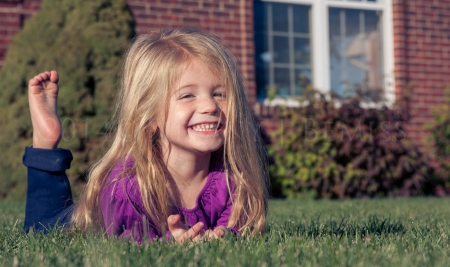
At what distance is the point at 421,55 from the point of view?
9422 mm

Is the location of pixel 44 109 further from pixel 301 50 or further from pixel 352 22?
pixel 352 22

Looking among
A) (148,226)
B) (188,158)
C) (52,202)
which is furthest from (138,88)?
(52,202)

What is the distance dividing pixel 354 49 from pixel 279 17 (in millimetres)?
1297

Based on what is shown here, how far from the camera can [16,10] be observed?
739 cm

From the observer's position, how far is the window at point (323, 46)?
8789mm

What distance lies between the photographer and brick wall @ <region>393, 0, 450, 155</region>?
9.25 meters

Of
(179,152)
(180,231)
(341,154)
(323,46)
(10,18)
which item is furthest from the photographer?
(323,46)

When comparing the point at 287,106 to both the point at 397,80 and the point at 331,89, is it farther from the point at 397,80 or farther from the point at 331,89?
the point at 397,80

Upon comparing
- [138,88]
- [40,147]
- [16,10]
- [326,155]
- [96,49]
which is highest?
[16,10]

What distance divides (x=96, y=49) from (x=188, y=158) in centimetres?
402

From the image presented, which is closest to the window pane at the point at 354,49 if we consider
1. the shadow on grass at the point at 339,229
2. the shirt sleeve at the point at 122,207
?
the shadow on grass at the point at 339,229

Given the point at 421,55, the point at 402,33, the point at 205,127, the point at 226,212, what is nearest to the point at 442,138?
the point at 421,55

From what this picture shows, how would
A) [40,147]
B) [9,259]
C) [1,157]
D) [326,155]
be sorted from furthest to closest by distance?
[326,155]
[1,157]
[40,147]
[9,259]

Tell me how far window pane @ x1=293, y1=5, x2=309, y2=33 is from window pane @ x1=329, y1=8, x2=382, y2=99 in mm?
378
